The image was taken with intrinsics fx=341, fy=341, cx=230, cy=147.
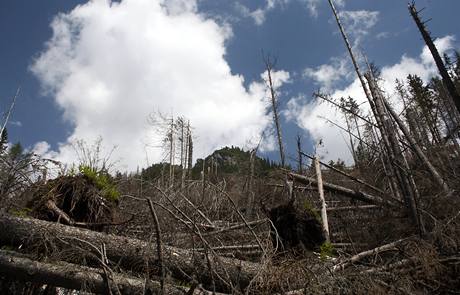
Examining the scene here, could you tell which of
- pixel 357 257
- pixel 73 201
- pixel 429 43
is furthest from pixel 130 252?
pixel 429 43

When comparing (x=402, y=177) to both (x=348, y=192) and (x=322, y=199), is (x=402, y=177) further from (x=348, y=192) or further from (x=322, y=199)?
(x=322, y=199)

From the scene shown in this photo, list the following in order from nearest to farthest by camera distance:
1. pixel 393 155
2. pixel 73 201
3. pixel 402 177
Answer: pixel 73 201
pixel 402 177
pixel 393 155

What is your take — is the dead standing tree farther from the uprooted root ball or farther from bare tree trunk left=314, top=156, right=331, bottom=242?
the uprooted root ball

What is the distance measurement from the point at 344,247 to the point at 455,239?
1760 mm

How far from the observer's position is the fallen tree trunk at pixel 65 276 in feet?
11.1

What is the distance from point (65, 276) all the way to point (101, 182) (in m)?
1.94

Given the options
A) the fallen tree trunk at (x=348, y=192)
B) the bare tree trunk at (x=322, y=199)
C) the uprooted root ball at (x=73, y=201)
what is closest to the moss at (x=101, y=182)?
the uprooted root ball at (x=73, y=201)

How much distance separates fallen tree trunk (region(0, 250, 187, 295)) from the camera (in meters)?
3.38

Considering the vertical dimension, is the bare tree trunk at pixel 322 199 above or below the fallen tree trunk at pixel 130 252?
above

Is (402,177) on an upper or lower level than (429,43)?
lower

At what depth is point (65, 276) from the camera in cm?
340

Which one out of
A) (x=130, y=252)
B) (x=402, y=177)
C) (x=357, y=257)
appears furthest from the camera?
(x=402, y=177)

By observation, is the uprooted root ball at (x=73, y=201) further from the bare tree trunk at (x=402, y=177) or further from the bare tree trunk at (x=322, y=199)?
the bare tree trunk at (x=402, y=177)

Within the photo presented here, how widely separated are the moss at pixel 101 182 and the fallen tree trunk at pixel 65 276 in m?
1.67
